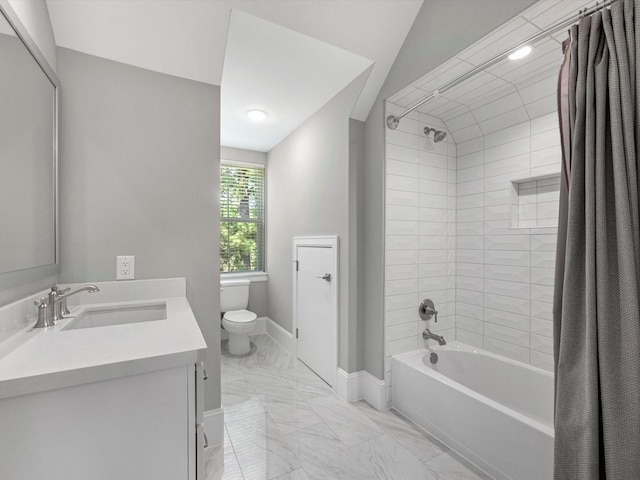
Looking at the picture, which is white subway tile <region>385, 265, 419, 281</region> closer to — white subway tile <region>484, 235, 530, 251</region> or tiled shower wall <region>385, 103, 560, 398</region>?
tiled shower wall <region>385, 103, 560, 398</region>

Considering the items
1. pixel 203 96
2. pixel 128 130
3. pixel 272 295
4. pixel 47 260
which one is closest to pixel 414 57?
pixel 203 96

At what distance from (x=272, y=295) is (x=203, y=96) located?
2.43 m

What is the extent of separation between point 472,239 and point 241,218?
267cm

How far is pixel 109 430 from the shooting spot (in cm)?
81

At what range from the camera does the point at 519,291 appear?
6.96 feet

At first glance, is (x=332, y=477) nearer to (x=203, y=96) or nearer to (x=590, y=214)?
(x=590, y=214)

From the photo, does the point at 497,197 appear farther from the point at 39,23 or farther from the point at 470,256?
the point at 39,23

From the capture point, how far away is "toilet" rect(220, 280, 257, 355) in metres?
2.95

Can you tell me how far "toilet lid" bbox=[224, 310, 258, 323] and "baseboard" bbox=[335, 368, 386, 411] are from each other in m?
1.11

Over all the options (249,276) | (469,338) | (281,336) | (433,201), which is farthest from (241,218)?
(469,338)

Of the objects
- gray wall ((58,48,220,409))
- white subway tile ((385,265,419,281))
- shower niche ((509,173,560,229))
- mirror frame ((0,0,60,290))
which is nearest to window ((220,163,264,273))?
gray wall ((58,48,220,409))

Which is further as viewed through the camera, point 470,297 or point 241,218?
point 241,218

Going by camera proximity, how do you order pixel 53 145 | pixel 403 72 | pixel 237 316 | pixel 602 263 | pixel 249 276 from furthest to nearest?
pixel 249 276
pixel 237 316
pixel 403 72
pixel 53 145
pixel 602 263

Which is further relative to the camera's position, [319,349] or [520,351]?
[319,349]
